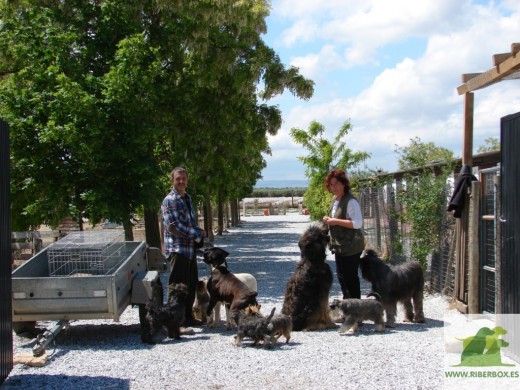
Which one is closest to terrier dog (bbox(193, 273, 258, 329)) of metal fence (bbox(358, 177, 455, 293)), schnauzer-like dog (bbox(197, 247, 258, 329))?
schnauzer-like dog (bbox(197, 247, 258, 329))

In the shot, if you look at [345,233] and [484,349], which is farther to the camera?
[345,233]

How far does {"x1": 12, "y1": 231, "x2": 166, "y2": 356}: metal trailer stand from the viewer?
7.60 metres

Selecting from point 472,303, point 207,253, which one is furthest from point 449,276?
point 207,253

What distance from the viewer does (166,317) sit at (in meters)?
7.94

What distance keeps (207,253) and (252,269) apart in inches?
346

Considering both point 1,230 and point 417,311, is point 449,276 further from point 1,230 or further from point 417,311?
point 1,230

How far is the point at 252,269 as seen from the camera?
17281mm

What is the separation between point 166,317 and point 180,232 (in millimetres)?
1216

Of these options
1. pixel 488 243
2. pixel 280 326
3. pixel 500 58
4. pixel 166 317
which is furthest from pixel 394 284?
pixel 500 58

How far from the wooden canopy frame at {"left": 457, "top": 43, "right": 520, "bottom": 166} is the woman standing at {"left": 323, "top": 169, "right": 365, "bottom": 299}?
6.94 ft

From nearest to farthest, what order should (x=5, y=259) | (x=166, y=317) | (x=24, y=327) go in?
1. (x=5, y=259)
2. (x=166, y=317)
3. (x=24, y=327)

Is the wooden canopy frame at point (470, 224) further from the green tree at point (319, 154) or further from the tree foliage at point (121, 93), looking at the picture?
the green tree at point (319, 154)

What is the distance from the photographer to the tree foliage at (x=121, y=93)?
1364 cm

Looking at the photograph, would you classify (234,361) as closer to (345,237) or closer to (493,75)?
(345,237)
